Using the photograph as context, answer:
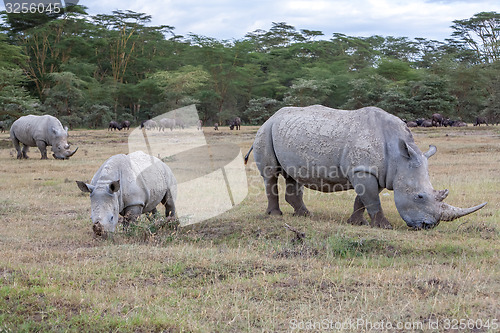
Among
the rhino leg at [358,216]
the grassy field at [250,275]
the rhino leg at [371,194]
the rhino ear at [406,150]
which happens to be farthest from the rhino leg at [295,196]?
the rhino ear at [406,150]

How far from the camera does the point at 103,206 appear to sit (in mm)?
6863

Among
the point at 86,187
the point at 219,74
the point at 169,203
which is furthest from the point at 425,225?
the point at 219,74

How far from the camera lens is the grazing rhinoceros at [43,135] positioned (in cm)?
1864

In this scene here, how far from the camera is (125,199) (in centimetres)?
744

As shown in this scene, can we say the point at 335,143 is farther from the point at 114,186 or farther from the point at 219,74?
the point at 219,74

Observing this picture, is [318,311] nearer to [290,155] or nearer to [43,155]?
[290,155]

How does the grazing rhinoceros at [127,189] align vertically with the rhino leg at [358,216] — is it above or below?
above

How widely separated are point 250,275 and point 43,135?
15233 millimetres

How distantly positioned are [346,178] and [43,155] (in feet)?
45.6

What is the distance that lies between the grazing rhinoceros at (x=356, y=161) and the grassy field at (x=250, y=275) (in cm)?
32

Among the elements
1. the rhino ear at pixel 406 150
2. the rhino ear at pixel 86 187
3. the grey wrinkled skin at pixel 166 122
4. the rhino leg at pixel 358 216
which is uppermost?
the rhino ear at pixel 406 150

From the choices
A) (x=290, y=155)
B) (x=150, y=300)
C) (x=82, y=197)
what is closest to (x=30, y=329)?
(x=150, y=300)

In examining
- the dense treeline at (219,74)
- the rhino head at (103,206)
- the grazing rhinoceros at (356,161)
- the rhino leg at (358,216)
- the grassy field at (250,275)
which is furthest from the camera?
the dense treeline at (219,74)

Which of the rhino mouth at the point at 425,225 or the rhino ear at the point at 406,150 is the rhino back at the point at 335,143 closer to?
the rhino ear at the point at 406,150
